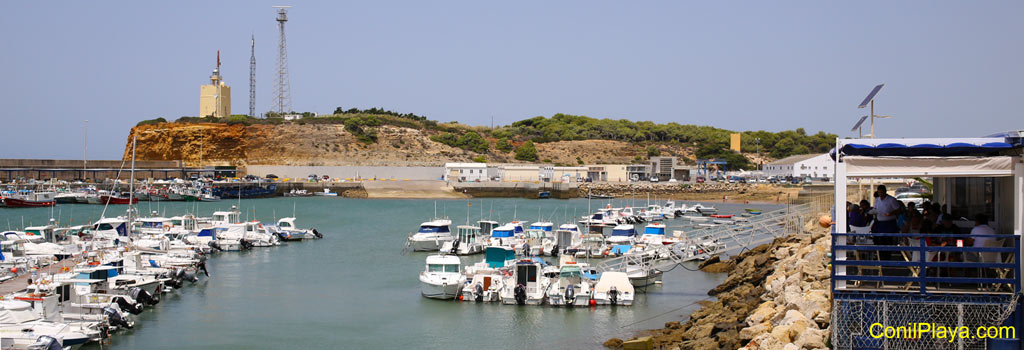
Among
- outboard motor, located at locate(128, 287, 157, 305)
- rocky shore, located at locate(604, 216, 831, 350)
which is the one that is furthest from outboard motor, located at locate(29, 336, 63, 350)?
rocky shore, located at locate(604, 216, 831, 350)

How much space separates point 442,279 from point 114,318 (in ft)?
32.9

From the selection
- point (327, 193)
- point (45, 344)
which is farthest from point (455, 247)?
point (327, 193)

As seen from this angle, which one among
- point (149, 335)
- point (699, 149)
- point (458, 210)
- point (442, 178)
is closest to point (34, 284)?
point (149, 335)

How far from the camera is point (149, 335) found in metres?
23.2

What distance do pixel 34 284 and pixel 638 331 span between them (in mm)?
17072

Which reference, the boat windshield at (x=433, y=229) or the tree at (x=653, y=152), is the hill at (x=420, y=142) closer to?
the tree at (x=653, y=152)

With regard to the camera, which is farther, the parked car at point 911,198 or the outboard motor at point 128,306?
the parked car at point 911,198

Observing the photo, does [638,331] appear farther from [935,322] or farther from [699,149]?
[699,149]

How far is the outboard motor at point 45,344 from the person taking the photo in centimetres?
1827

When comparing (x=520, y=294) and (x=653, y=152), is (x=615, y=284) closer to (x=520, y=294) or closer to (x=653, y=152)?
(x=520, y=294)

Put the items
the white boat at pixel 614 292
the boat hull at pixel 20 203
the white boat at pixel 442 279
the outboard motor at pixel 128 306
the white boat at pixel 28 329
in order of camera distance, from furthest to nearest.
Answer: the boat hull at pixel 20 203 → the white boat at pixel 442 279 → the white boat at pixel 614 292 → the outboard motor at pixel 128 306 → the white boat at pixel 28 329

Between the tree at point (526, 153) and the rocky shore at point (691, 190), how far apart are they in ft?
103

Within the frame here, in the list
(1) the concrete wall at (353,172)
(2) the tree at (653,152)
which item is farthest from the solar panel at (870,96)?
(2) the tree at (653,152)

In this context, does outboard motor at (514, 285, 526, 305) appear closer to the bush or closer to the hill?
the hill
